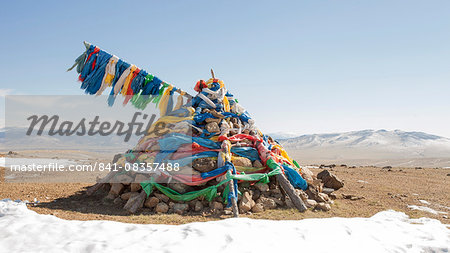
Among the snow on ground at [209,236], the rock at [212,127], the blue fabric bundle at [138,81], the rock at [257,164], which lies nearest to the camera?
the snow on ground at [209,236]

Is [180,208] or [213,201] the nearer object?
[180,208]

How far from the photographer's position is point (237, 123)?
851 centimetres

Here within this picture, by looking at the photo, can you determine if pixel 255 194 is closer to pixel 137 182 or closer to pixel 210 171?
pixel 210 171

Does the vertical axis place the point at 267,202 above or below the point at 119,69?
below

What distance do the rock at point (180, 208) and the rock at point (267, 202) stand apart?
165cm

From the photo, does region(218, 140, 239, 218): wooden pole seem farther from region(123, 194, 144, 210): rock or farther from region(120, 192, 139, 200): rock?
region(120, 192, 139, 200): rock

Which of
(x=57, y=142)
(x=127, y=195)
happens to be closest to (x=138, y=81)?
(x=127, y=195)

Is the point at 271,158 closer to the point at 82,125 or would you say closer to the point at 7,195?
the point at 82,125

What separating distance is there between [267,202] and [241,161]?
1.18 metres

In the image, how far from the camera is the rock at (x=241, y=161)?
724 cm

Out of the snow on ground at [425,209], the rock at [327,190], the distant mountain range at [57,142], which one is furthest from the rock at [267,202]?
the distant mountain range at [57,142]

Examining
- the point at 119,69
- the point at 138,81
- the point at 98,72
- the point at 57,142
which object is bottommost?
the point at 57,142

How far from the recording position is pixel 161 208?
249 inches

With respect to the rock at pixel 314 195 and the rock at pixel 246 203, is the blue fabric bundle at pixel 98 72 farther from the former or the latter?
the rock at pixel 314 195
